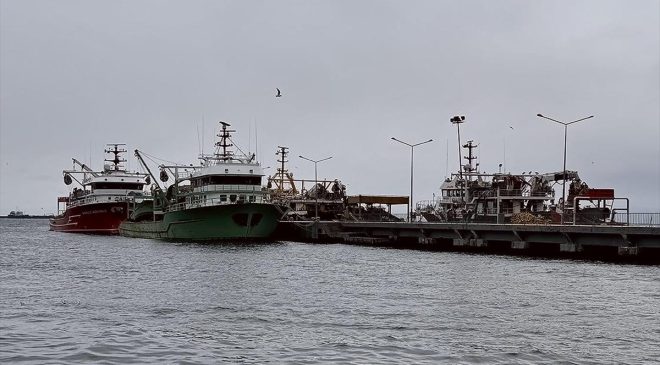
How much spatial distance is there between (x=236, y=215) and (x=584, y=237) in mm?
37203

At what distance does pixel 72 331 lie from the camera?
23812mm

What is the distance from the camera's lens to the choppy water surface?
20.6m

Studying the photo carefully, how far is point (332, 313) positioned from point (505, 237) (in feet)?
121

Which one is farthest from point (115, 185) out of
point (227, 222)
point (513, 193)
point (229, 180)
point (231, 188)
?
point (513, 193)

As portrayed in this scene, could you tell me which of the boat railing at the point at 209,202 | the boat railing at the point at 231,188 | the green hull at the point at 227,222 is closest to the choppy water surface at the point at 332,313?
the green hull at the point at 227,222

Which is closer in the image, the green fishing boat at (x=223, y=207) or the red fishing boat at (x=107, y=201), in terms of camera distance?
the green fishing boat at (x=223, y=207)

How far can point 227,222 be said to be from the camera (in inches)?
3009

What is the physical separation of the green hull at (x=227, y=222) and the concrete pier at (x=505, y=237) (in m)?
7.93

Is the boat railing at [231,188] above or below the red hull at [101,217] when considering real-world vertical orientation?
above

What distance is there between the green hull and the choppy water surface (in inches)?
1059

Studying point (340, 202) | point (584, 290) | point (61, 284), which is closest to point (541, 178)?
point (340, 202)

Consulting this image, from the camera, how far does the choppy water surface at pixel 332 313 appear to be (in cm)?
2064

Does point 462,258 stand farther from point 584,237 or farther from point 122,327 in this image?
point 122,327

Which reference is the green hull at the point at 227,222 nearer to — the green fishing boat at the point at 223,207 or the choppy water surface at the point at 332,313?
the green fishing boat at the point at 223,207
